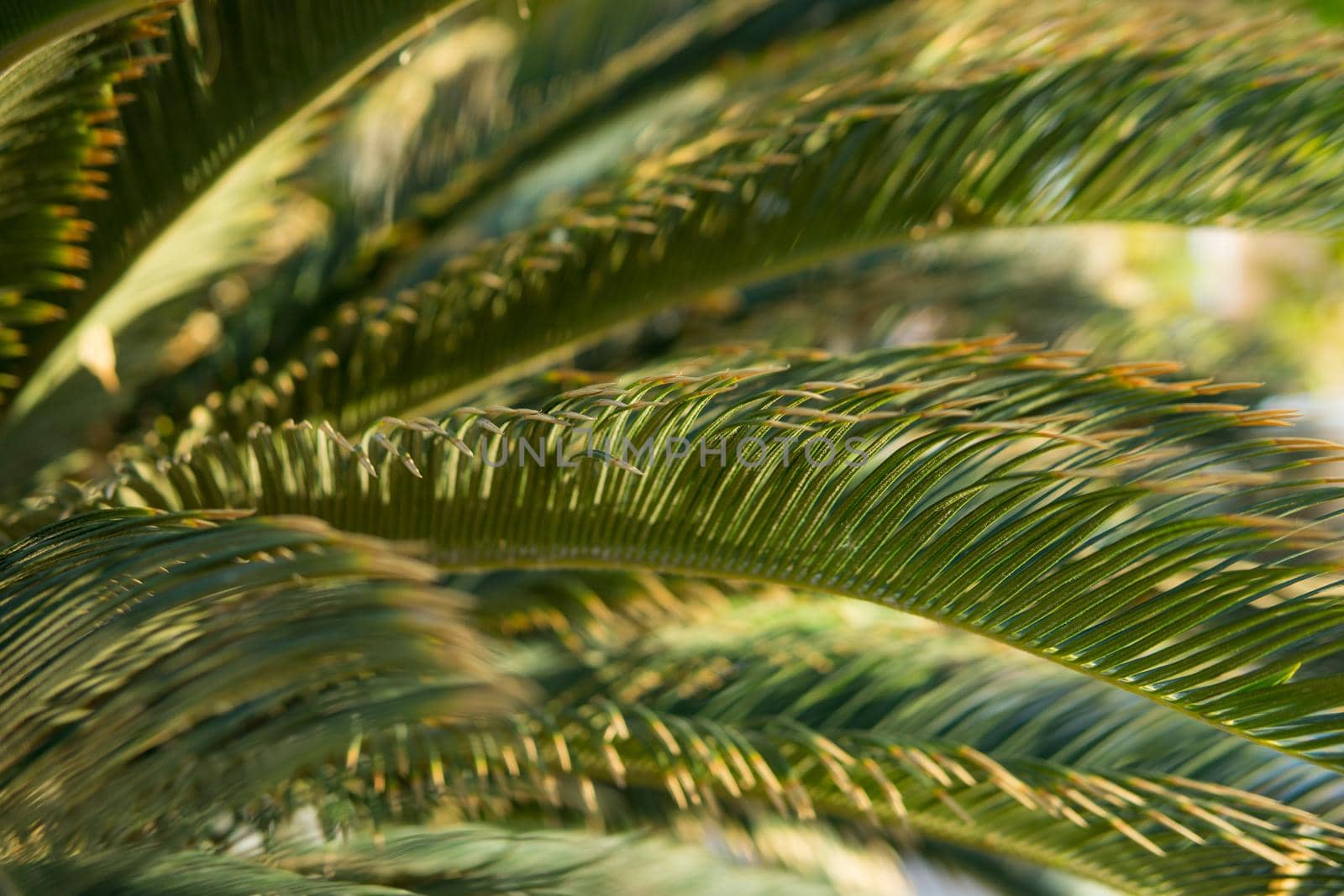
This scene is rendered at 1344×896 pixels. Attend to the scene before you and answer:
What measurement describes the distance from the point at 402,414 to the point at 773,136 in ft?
3.21

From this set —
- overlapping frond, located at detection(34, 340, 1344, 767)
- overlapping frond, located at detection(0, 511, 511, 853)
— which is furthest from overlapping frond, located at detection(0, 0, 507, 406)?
overlapping frond, located at detection(0, 511, 511, 853)

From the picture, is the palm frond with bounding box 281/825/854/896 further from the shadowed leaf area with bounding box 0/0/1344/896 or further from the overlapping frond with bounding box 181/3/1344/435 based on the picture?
the overlapping frond with bounding box 181/3/1344/435

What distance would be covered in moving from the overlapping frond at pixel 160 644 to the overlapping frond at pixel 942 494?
0.22m

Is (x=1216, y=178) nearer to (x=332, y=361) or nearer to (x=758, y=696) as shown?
(x=758, y=696)

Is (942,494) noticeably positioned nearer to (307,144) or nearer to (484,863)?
(484,863)

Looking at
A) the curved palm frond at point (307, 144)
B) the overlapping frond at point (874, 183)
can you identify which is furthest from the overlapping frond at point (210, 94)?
the overlapping frond at point (874, 183)

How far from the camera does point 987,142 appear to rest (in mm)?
2115

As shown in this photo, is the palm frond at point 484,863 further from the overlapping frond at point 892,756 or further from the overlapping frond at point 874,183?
the overlapping frond at point 874,183

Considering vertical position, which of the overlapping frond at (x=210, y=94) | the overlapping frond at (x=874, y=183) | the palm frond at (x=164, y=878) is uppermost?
the overlapping frond at (x=210, y=94)

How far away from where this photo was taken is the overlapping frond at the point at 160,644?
1185 millimetres

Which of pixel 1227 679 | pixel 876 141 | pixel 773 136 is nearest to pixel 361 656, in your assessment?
pixel 1227 679

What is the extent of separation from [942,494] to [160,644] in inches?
41.1

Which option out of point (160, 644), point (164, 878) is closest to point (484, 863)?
point (164, 878)

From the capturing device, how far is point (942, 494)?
1.63m
